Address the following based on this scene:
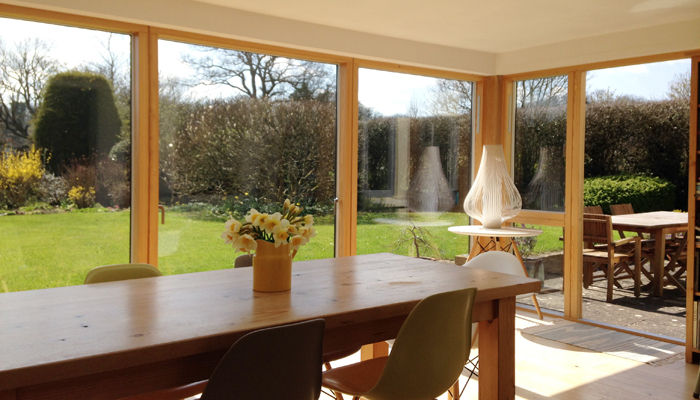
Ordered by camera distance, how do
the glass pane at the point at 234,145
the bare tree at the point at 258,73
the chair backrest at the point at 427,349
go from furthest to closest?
the bare tree at the point at 258,73 < the glass pane at the point at 234,145 < the chair backrest at the point at 427,349

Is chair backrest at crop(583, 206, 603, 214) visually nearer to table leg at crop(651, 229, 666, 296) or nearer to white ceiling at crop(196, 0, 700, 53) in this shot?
table leg at crop(651, 229, 666, 296)

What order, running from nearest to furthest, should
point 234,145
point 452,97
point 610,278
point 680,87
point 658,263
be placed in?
point 234,145 < point 680,87 < point 658,263 < point 610,278 < point 452,97

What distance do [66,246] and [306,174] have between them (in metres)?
1.99

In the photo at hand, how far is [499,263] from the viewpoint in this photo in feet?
12.0

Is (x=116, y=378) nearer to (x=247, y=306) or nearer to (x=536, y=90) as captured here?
(x=247, y=306)

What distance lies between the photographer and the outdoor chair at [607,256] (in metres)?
5.59

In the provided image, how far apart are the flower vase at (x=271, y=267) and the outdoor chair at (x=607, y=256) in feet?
12.9

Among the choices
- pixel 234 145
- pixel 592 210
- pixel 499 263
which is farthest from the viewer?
pixel 592 210

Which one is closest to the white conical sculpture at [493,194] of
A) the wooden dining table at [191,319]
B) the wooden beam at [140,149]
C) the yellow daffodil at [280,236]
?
the wooden dining table at [191,319]

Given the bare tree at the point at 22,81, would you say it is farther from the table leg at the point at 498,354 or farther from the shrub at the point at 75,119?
the table leg at the point at 498,354

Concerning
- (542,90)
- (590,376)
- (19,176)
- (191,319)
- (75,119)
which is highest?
(542,90)

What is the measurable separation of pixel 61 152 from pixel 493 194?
3.61 metres

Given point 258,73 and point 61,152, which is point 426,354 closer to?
point 61,152

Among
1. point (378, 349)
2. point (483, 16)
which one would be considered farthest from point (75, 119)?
point (483, 16)
